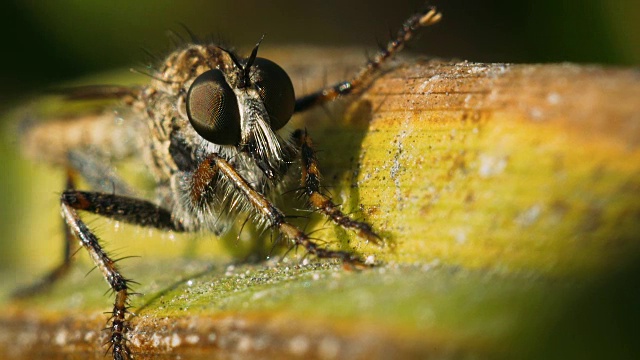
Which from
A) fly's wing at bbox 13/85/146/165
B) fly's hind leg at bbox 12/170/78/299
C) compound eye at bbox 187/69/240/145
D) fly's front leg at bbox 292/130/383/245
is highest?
fly's wing at bbox 13/85/146/165

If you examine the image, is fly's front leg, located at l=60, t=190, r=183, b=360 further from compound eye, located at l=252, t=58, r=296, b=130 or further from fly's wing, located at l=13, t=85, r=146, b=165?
compound eye, located at l=252, t=58, r=296, b=130

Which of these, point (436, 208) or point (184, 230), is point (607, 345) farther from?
point (184, 230)

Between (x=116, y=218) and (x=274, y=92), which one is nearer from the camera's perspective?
(x=274, y=92)

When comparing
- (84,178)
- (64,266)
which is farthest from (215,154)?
(84,178)

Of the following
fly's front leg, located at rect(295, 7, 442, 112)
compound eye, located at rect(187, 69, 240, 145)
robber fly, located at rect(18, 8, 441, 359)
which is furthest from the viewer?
fly's front leg, located at rect(295, 7, 442, 112)

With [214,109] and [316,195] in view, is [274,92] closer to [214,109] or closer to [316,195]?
[214,109]

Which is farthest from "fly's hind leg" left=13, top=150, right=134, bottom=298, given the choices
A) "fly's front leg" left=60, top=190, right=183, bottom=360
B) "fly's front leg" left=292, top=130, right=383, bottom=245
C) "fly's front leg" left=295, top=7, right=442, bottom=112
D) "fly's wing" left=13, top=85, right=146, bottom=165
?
"fly's front leg" left=292, top=130, right=383, bottom=245

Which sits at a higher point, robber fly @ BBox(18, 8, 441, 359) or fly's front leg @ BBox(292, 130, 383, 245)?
robber fly @ BBox(18, 8, 441, 359)

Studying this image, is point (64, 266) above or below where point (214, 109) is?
Result: below
